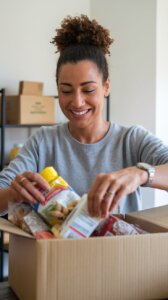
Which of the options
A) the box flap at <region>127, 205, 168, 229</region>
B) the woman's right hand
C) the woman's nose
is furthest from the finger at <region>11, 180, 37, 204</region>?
the woman's nose

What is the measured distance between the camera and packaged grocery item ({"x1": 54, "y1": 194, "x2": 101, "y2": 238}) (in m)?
0.66

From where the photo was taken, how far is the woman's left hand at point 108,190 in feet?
2.25

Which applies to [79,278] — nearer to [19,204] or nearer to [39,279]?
[39,279]

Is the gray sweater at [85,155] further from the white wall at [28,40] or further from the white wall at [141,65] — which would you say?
the white wall at [28,40]

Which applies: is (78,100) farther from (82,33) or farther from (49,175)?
(49,175)

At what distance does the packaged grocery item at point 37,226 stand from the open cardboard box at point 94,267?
2 centimetres

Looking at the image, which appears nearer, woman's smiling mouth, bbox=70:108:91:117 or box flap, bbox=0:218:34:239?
box flap, bbox=0:218:34:239

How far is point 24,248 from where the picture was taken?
70 centimetres

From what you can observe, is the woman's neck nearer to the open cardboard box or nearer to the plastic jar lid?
the plastic jar lid

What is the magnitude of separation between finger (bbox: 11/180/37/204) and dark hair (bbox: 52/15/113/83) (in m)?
0.53

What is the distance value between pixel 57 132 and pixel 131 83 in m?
1.58

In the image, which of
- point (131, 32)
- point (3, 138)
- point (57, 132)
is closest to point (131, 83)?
point (131, 32)

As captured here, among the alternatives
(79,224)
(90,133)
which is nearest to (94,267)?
(79,224)

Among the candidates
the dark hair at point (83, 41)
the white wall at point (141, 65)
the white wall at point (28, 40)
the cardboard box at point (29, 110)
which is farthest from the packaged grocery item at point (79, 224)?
the white wall at point (28, 40)
